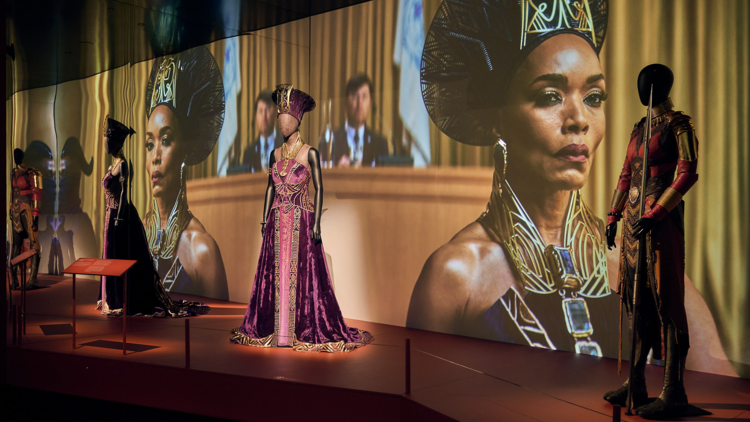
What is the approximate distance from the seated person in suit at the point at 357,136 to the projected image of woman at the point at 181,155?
1.43 m

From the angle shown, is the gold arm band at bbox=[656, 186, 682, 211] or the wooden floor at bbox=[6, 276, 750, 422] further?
the wooden floor at bbox=[6, 276, 750, 422]

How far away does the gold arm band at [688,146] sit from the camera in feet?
9.71

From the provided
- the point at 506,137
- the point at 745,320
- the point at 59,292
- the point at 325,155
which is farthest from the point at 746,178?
the point at 59,292

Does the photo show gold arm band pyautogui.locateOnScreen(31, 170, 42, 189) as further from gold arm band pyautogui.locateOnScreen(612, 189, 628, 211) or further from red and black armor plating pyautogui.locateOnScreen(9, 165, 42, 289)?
gold arm band pyautogui.locateOnScreen(612, 189, 628, 211)

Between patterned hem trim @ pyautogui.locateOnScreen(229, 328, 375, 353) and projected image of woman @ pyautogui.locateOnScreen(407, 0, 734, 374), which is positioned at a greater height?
projected image of woman @ pyautogui.locateOnScreen(407, 0, 734, 374)

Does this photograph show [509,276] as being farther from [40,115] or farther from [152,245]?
[40,115]

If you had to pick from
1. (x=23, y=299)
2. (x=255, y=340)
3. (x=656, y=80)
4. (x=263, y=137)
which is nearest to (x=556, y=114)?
(x=656, y=80)

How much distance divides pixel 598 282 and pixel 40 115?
178 inches

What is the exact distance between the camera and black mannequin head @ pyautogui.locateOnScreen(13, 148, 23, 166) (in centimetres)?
459

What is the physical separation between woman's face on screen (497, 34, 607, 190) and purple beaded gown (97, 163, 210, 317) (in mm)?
3372

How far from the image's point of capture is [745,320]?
157 inches

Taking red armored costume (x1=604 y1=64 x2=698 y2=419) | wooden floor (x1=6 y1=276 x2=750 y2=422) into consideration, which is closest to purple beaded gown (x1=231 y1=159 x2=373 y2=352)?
wooden floor (x1=6 y1=276 x2=750 y2=422)

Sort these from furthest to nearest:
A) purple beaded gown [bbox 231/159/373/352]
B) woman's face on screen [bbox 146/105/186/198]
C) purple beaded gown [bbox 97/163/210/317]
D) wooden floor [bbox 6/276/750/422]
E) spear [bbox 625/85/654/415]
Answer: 1. woman's face on screen [bbox 146/105/186/198]
2. purple beaded gown [bbox 97/163/210/317]
3. purple beaded gown [bbox 231/159/373/352]
4. wooden floor [bbox 6/276/750/422]
5. spear [bbox 625/85/654/415]

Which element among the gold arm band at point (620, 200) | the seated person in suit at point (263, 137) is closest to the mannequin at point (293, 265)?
the seated person in suit at point (263, 137)
